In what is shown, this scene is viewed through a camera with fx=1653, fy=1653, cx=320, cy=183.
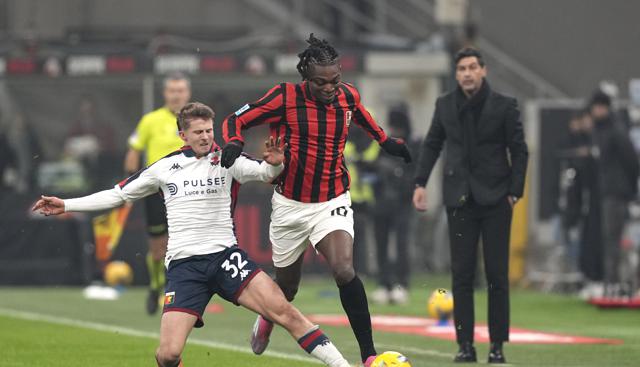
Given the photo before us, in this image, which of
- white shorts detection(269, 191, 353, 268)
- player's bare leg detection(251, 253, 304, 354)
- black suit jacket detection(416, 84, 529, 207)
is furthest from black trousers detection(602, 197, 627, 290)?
white shorts detection(269, 191, 353, 268)

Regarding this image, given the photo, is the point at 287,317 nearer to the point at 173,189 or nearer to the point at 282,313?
the point at 282,313

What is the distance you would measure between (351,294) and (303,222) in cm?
60

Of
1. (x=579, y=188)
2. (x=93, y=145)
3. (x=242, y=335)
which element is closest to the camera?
(x=242, y=335)

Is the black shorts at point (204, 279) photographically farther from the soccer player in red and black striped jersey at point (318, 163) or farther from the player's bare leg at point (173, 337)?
the soccer player in red and black striped jersey at point (318, 163)

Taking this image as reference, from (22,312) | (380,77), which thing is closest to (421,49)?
(380,77)

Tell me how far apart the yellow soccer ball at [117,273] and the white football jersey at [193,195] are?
11.0 m

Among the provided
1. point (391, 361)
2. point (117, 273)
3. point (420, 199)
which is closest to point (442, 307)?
point (420, 199)

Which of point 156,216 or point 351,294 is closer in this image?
point 351,294

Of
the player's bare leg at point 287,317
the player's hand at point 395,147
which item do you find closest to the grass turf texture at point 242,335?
the player's hand at point 395,147

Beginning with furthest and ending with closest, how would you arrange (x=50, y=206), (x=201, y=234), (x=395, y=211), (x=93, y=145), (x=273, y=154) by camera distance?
1. (x=93, y=145)
2. (x=395, y=211)
3. (x=50, y=206)
4. (x=201, y=234)
5. (x=273, y=154)

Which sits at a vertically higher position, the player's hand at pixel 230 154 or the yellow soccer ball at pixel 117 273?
the player's hand at pixel 230 154

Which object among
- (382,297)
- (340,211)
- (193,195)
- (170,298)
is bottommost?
(382,297)

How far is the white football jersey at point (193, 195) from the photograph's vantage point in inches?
381

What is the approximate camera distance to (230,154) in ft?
31.6
